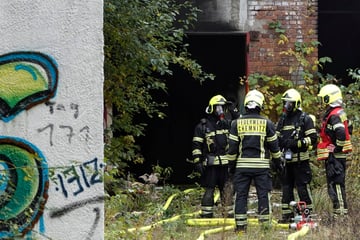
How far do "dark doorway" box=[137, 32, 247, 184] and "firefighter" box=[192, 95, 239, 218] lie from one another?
17.4ft

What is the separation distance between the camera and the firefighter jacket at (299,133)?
37.1 ft

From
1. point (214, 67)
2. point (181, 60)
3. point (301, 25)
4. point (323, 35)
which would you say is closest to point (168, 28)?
point (181, 60)

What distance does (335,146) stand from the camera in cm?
1130

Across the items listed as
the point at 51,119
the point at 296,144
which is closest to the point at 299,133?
the point at 296,144

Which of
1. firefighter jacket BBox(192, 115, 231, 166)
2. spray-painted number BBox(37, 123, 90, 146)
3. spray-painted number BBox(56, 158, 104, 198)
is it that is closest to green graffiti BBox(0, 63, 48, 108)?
spray-painted number BBox(37, 123, 90, 146)

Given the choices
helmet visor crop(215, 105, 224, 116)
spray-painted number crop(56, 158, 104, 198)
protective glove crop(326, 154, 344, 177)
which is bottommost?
protective glove crop(326, 154, 344, 177)

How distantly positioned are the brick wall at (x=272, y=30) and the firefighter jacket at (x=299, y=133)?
3658mm

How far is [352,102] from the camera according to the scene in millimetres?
14938

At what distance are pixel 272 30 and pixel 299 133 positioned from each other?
414 cm

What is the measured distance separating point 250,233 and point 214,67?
8.64m

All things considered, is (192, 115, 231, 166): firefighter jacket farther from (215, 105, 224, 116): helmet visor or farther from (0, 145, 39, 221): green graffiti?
(0, 145, 39, 221): green graffiti

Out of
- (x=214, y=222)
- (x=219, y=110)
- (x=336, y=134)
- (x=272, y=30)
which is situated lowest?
(x=214, y=222)

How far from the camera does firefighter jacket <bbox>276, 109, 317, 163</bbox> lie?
37.1 feet

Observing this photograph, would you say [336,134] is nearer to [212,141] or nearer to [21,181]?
[212,141]
